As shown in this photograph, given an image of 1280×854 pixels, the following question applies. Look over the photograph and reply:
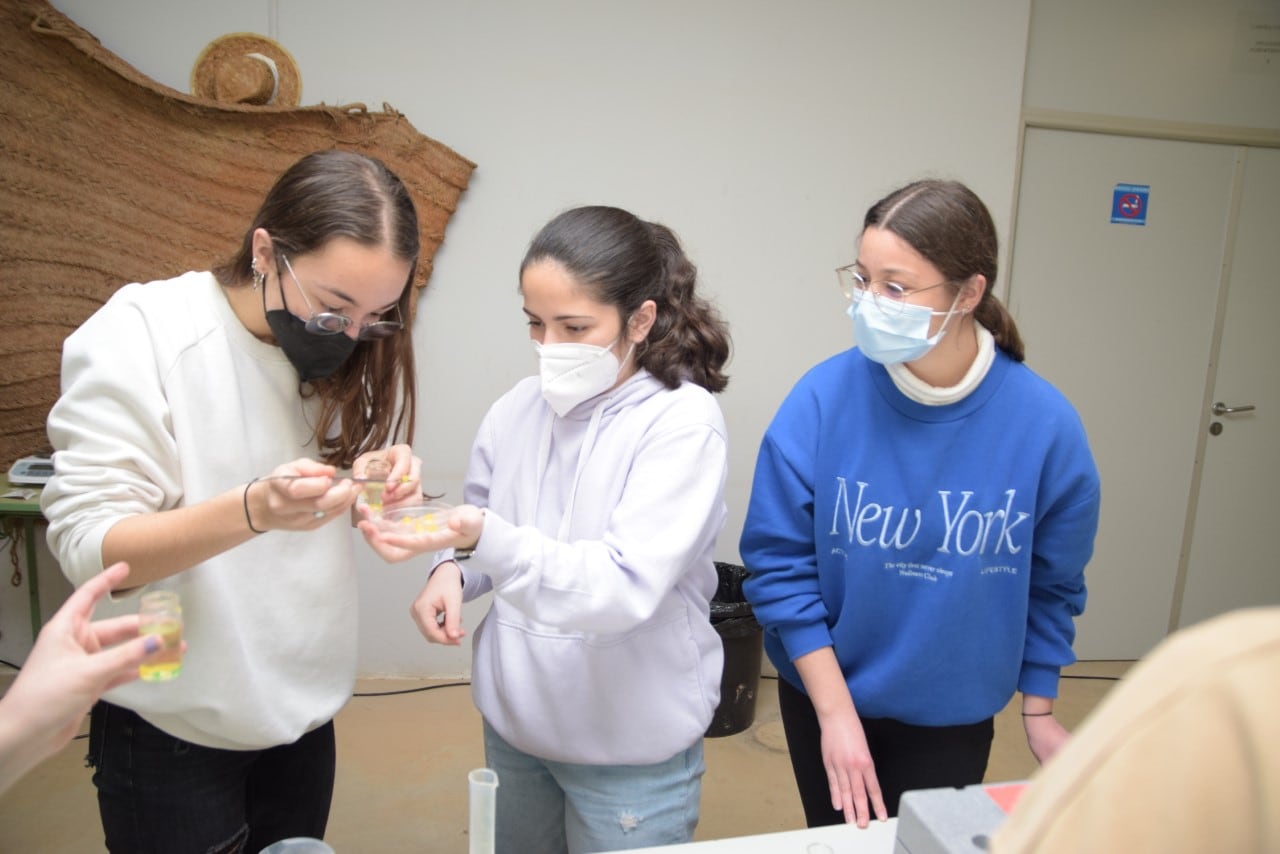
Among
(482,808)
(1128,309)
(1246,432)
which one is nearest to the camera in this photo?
(482,808)

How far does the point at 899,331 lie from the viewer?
4.46 feet

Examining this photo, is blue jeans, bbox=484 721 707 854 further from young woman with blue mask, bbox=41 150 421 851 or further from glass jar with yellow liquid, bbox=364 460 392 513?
glass jar with yellow liquid, bbox=364 460 392 513

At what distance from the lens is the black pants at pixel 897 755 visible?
1365 mm

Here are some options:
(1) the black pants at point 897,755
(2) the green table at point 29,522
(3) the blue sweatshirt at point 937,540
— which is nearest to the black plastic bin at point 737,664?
(1) the black pants at point 897,755

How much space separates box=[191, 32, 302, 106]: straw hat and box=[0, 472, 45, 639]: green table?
1.48m

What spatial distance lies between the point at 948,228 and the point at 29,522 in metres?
3.09

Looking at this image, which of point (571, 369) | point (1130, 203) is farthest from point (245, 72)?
point (1130, 203)

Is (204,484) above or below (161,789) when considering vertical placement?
above

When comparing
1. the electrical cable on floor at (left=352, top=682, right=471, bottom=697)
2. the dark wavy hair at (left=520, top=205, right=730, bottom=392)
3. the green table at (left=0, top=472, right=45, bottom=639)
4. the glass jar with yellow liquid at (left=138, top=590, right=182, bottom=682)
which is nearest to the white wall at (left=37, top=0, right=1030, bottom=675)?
the electrical cable on floor at (left=352, top=682, right=471, bottom=697)

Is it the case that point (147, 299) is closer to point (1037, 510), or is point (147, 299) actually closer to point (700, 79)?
point (1037, 510)

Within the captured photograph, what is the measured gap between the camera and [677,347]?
1.38 m

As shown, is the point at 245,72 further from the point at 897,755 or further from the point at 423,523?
the point at 897,755

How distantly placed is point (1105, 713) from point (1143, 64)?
4082mm

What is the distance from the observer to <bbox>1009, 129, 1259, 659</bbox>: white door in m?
3.57
